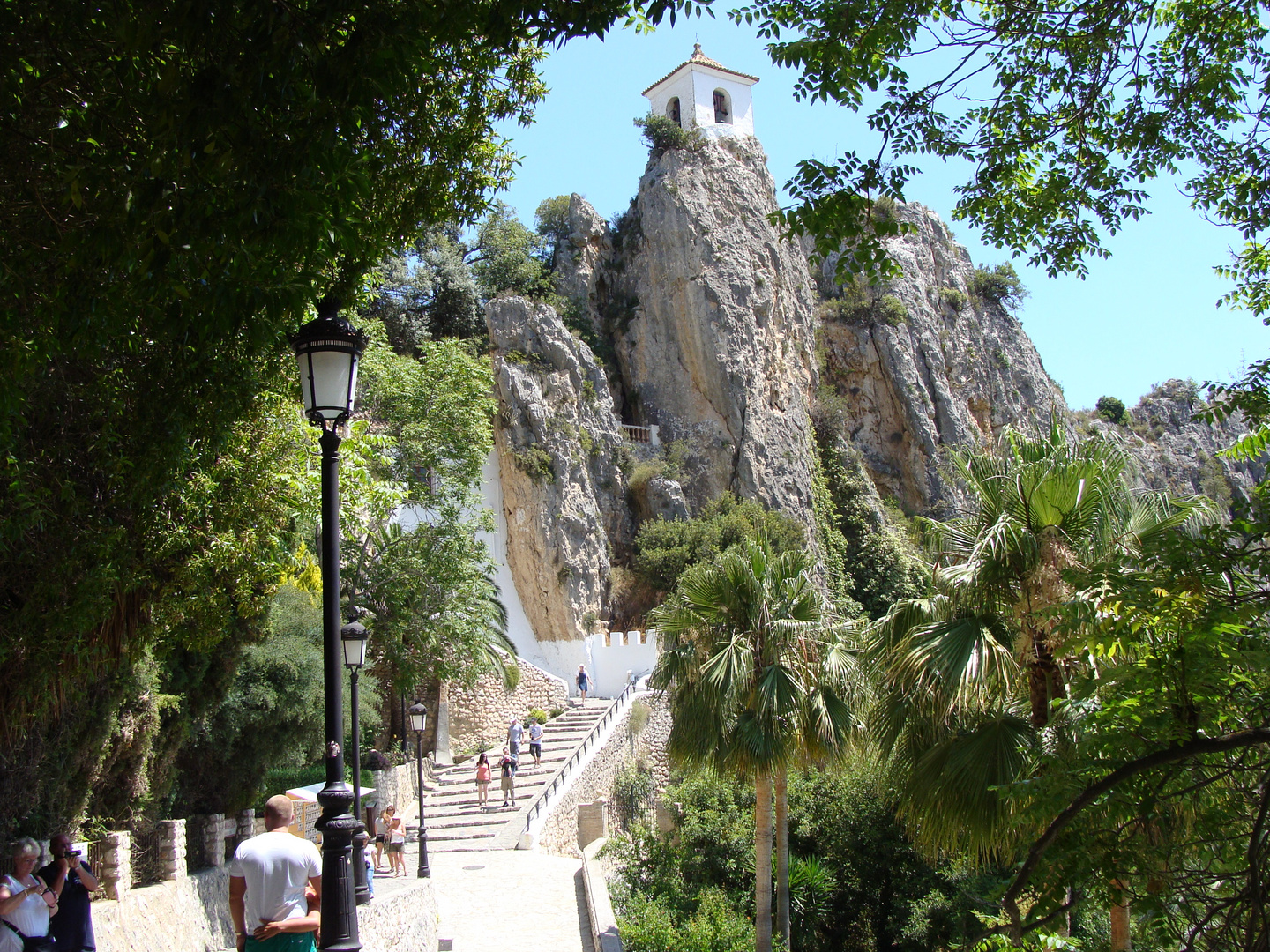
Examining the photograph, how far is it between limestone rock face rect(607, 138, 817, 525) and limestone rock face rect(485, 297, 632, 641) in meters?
3.62

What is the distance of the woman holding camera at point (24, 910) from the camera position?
→ 5.57 m

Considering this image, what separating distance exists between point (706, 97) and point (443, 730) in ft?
91.9

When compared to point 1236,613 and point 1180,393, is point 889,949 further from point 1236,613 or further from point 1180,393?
point 1180,393

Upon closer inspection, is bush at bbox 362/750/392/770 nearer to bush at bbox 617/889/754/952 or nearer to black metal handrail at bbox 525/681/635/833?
black metal handrail at bbox 525/681/635/833

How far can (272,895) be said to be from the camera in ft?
14.5

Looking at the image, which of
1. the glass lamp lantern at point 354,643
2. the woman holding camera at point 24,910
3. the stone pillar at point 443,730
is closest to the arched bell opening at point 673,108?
the stone pillar at point 443,730

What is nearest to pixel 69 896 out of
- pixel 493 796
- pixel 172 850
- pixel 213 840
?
pixel 172 850

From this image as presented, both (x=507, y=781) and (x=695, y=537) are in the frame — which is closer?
(x=507, y=781)

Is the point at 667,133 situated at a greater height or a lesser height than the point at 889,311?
greater

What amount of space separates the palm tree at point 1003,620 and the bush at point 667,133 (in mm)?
32394

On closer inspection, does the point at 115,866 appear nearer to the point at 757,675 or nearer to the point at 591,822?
the point at 757,675

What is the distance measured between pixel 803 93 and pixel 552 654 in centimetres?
2328

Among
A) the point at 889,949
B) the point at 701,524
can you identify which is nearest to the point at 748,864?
the point at 889,949

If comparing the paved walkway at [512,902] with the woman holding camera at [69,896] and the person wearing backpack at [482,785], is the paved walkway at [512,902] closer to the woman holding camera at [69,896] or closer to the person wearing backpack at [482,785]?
the person wearing backpack at [482,785]
